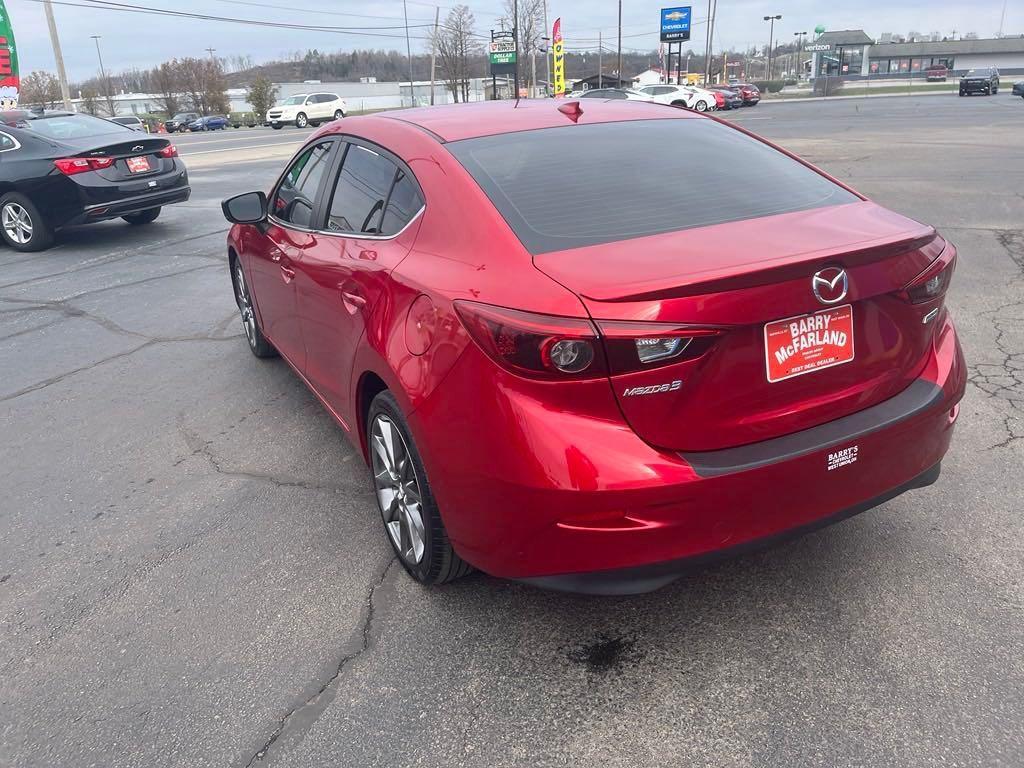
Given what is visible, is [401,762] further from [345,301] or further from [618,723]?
[345,301]

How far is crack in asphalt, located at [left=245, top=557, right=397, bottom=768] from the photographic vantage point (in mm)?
2264

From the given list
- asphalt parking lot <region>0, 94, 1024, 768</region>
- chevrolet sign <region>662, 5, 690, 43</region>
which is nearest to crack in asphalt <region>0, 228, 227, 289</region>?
asphalt parking lot <region>0, 94, 1024, 768</region>

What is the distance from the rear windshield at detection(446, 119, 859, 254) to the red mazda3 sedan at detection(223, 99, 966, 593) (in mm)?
11

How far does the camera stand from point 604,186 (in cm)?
277

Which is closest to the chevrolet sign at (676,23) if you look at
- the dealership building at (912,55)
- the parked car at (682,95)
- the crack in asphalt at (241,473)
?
the parked car at (682,95)

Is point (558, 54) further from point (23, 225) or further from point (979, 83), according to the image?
point (23, 225)

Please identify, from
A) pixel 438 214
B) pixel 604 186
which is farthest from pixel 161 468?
pixel 604 186

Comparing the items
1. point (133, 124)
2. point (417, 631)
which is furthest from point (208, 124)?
point (417, 631)

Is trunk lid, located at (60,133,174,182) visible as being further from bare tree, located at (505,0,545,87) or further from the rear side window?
bare tree, located at (505,0,545,87)

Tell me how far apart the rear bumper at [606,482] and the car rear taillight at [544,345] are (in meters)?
0.05

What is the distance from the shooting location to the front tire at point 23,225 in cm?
984

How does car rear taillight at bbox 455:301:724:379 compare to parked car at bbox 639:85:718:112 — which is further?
parked car at bbox 639:85:718:112

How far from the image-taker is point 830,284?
2.22m

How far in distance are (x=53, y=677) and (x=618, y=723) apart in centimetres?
184
